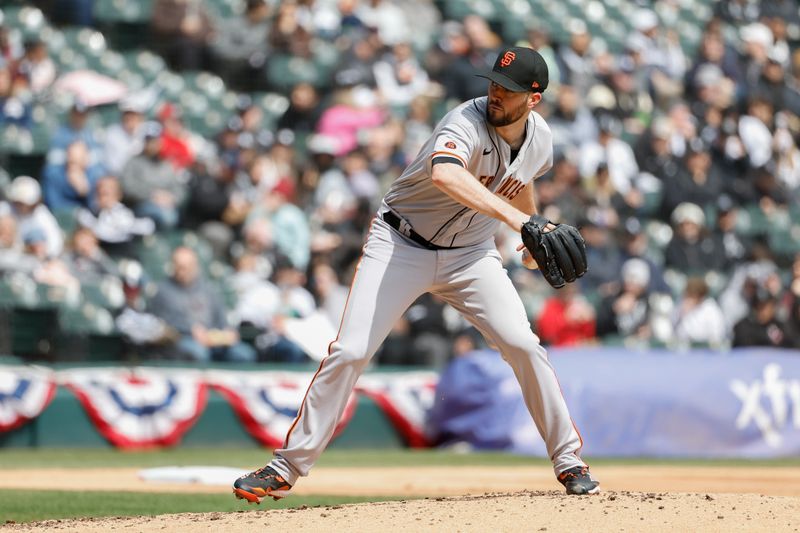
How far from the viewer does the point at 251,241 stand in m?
12.6

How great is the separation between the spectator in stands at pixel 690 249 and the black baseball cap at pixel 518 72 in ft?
32.3

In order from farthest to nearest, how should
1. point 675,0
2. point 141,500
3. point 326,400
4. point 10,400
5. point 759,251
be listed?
1. point 675,0
2. point 759,251
3. point 10,400
4. point 141,500
5. point 326,400

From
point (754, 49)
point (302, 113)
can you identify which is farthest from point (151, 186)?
point (754, 49)

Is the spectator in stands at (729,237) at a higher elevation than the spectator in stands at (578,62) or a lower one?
lower

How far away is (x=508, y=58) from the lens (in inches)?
231

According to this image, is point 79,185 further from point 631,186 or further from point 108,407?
point 631,186

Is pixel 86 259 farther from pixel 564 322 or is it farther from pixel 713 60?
pixel 713 60

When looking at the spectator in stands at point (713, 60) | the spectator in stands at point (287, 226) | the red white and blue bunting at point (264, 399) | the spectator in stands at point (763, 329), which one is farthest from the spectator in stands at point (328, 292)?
the spectator in stands at point (713, 60)

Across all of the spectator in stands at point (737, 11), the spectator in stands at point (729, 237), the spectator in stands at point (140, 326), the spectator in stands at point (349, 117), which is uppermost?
the spectator in stands at point (737, 11)

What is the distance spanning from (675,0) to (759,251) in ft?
20.7

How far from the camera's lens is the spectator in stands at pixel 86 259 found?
1150 centimetres

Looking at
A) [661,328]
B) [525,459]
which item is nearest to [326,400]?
[525,459]

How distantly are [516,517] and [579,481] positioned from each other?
0.88 meters

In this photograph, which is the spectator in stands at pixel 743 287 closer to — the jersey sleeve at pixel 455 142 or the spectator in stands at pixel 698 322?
the spectator in stands at pixel 698 322
